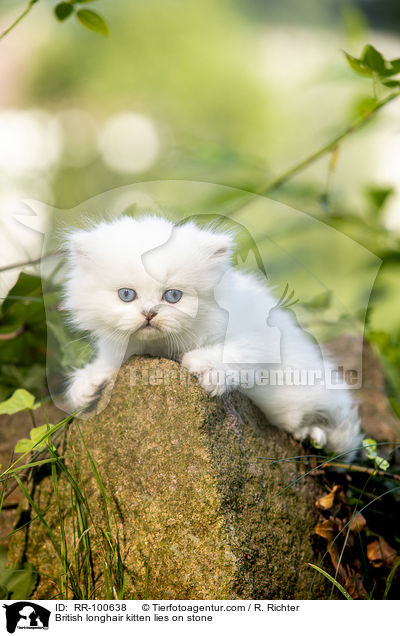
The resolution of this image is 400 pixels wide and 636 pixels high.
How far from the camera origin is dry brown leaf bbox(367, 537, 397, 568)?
0.71m

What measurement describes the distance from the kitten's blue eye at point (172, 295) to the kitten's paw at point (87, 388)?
133mm

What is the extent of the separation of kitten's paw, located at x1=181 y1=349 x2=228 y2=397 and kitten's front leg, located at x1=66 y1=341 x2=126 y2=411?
80 millimetres

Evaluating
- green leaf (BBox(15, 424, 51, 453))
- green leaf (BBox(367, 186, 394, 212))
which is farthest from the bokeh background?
green leaf (BBox(15, 424, 51, 453))

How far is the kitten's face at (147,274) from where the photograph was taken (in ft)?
1.84

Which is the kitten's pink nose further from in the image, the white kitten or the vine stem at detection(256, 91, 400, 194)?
the vine stem at detection(256, 91, 400, 194)

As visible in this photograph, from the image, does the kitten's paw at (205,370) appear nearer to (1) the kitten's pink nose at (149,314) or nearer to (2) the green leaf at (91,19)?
(1) the kitten's pink nose at (149,314)

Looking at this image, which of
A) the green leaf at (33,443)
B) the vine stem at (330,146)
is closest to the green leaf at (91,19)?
the vine stem at (330,146)

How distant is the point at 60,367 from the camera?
726mm

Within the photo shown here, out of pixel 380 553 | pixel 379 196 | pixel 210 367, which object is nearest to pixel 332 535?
pixel 380 553
